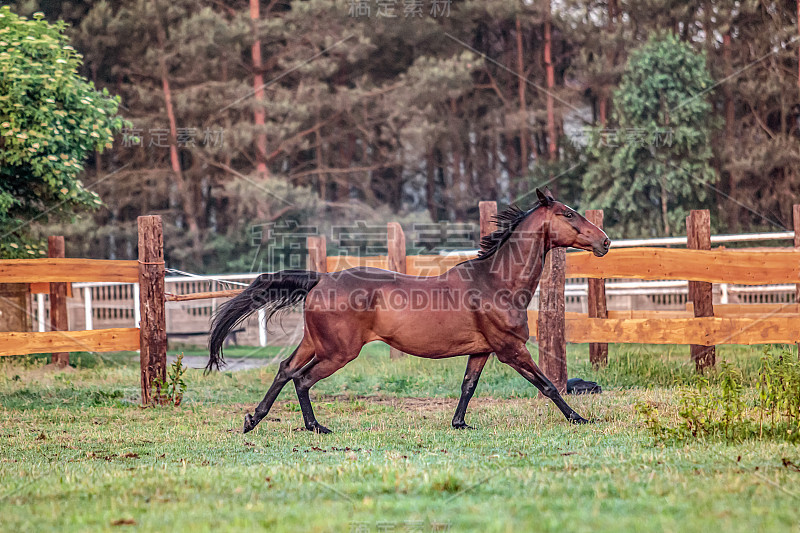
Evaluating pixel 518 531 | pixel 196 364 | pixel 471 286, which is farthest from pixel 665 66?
pixel 518 531

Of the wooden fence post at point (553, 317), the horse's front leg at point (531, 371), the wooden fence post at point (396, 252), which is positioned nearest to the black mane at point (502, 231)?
the horse's front leg at point (531, 371)

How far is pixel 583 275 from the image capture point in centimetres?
955

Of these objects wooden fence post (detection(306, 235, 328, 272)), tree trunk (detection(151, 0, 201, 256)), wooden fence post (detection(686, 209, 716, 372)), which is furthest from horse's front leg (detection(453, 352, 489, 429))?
tree trunk (detection(151, 0, 201, 256))

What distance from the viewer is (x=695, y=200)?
24.7m

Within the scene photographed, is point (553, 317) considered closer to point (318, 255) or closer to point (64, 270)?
point (318, 255)

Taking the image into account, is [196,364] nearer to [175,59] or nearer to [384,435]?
[384,435]

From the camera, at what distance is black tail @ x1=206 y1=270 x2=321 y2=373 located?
768 cm

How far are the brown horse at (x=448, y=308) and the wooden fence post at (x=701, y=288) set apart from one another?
2.49 m

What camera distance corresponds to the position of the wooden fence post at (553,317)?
352 inches

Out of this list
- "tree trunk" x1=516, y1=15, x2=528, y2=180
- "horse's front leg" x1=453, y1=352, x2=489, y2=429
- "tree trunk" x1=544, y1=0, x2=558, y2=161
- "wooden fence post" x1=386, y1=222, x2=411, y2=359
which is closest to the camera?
"horse's front leg" x1=453, y1=352, x2=489, y2=429

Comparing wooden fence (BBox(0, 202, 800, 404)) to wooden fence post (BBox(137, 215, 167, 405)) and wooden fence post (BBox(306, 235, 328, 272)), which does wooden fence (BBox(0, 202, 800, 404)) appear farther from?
wooden fence post (BBox(306, 235, 328, 272))

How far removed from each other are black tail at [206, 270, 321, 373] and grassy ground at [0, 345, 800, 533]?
3.11ft

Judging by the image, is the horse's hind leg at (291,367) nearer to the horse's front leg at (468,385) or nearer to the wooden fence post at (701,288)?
the horse's front leg at (468,385)

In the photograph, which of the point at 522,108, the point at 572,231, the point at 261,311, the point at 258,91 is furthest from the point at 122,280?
the point at 522,108
